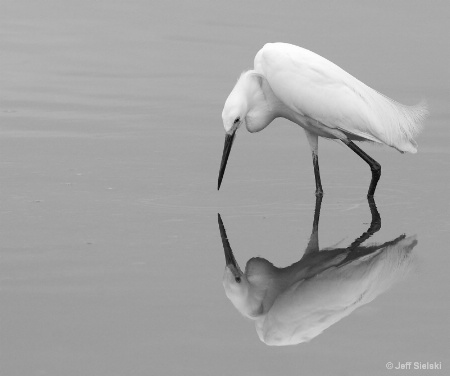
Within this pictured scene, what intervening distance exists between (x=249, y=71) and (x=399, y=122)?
152 centimetres

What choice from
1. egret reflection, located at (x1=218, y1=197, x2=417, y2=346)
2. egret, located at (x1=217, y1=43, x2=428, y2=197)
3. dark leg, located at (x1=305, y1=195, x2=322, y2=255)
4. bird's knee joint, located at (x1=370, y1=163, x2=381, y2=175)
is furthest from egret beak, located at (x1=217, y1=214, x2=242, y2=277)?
bird's knee joint, located at (x1=370, y1=163, x2=381, y2=175)

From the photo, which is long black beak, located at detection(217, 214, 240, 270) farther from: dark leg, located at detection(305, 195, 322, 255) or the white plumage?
the white plumage

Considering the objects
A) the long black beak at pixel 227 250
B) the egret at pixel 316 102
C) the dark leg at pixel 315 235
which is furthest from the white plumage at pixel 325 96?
the long black beak at pixel 227 250

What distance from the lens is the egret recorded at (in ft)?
34.2

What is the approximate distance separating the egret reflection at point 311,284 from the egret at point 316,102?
1.99 meters

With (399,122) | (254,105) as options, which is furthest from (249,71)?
(399,122)

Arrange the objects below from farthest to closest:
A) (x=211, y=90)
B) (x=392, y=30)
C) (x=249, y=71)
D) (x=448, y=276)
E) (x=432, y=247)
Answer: (x=392, y=30) → (x=211, y=90) → (x=249, y=71) → (x=432, y=247) → (x=448, y=276)

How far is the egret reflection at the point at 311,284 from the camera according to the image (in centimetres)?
692

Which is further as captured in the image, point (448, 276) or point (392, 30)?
point (392, 30)

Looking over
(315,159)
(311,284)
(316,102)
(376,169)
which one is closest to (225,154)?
(315,159)

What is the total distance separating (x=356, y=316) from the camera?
7.04 meters

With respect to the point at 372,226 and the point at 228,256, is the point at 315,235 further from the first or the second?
the point at 228,256

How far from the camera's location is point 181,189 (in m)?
9.88

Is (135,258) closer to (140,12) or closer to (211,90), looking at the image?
(211,90)
